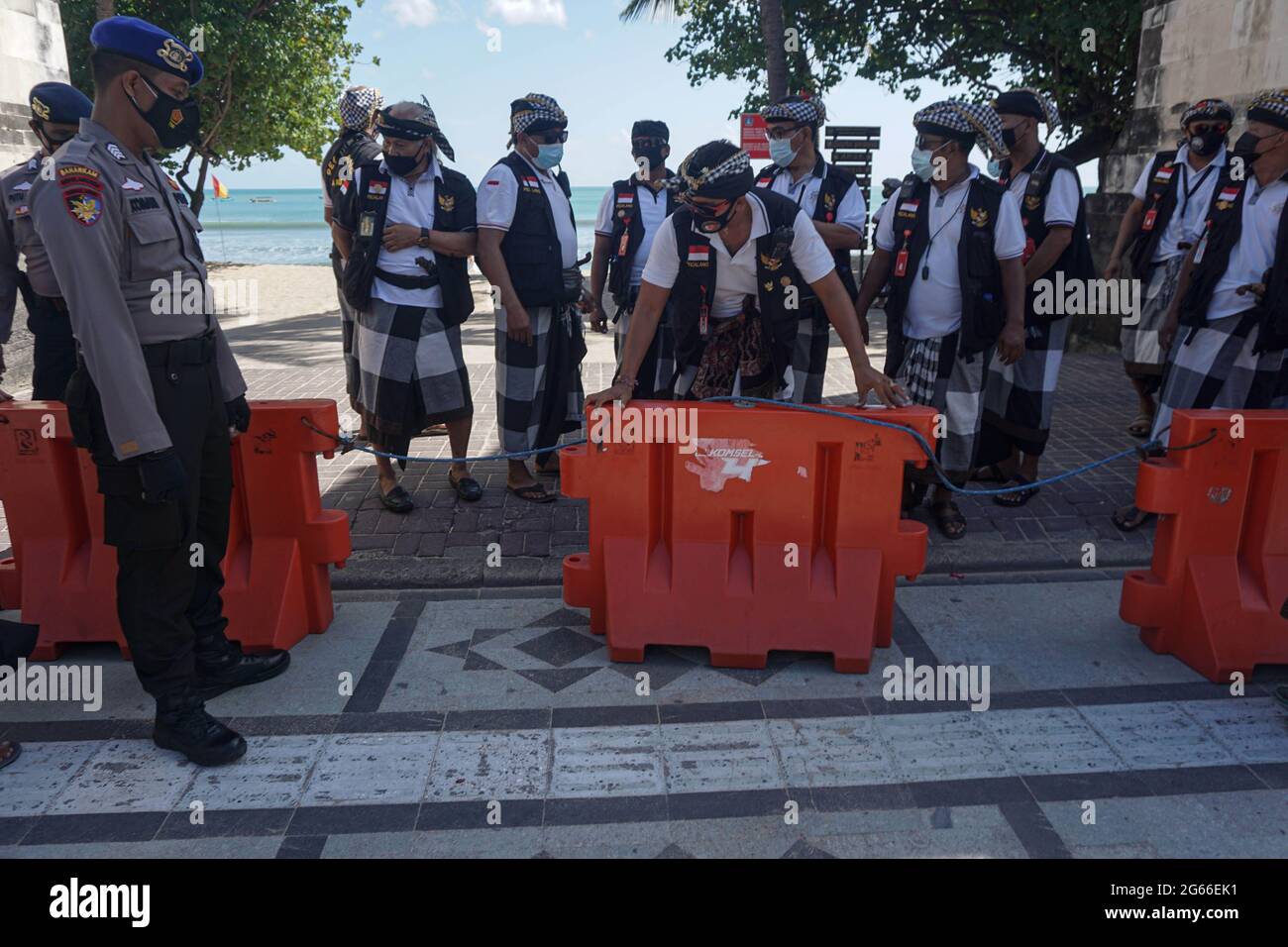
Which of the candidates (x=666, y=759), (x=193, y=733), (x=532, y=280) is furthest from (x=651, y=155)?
(x=193, y=733)

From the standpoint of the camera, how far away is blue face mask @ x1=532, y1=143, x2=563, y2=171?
217 inches

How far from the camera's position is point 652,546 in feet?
13.2

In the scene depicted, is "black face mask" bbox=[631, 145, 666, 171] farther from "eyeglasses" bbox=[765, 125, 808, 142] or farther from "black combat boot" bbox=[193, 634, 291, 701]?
"black combat boot" bbox=[193, 634, 291, 701]

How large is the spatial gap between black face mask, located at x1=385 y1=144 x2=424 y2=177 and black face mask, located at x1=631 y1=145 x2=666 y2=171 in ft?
5.00

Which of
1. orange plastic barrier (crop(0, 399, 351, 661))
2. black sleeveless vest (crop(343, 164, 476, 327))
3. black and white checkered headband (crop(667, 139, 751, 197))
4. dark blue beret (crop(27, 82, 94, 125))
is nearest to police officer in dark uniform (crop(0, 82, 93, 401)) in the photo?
dark blue beret (crop(27, 82, 94, 125))

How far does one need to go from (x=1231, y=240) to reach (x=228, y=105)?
21806 millimetres

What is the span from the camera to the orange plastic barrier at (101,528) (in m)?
3.90

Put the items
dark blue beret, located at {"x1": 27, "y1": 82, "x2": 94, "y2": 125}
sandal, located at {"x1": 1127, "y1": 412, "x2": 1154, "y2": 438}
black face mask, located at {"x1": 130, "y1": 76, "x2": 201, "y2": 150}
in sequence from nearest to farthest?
black face mask, located at {"x1": 130, "y1": 76, "x2": 201, "y2": 150}
dark blue beret, located at {"x1": 27, "y1": 82, "x2": 94, "y2": 125}
sandal, located at {"x1": 1127, "y1": 412, "x2": 1154, "y2": 438}

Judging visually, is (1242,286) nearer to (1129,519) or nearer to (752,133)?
(1129,519)

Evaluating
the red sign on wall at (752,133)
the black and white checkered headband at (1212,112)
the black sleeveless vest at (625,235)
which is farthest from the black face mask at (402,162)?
the red sign on wall at (752,133)

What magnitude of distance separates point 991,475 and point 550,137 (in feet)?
11.5

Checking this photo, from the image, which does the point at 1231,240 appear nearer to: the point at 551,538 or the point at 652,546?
the point at 652,546

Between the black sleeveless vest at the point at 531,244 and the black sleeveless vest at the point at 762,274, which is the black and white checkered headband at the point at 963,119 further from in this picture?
the black sleeveless vest at the point at 531,244

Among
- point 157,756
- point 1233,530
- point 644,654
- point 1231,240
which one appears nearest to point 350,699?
point 157,756
